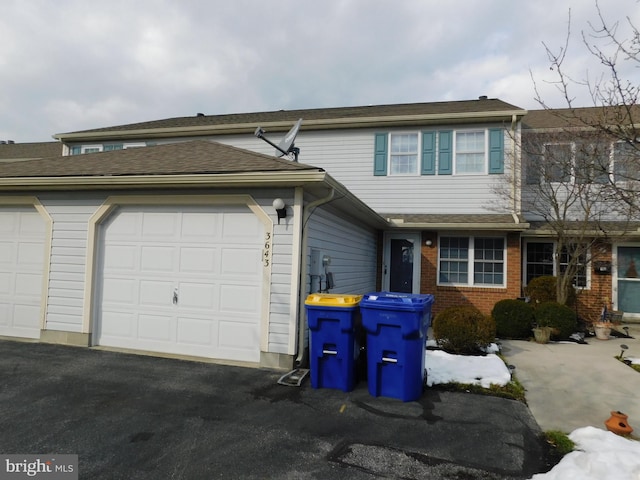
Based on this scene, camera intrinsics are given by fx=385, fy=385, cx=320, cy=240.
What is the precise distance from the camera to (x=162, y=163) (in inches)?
267

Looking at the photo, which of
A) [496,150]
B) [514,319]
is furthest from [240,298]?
[496,150]

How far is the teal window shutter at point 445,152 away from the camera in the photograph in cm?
1092

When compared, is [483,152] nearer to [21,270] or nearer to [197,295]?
[197,295]

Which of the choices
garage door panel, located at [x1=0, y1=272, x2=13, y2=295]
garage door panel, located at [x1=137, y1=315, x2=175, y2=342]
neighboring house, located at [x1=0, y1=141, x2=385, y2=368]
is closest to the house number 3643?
Answer: neighboring house, located at [x1=0, y1=141, x2=385, y2=368]

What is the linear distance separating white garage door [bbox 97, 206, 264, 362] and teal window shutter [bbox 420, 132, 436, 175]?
6.65 meters

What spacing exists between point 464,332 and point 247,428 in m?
4.40

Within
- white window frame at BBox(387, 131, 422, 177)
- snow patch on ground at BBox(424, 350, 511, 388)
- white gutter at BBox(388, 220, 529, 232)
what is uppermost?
white window frame at BBox(387, 131, 422, 177)

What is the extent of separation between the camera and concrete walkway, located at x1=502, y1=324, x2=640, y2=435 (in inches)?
170

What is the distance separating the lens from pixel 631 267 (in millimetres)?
10539

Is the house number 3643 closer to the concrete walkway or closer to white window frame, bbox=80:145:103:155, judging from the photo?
the concrete walkway

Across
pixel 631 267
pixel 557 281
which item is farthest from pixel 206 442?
pixel 631 267

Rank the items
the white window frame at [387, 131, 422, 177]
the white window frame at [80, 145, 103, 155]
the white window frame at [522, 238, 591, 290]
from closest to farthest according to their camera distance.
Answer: the white window frame at [522, 238, 591, 290], the white window frame at [387, 131, 422, 177], the white window frame at [80, 145, 103, 155]

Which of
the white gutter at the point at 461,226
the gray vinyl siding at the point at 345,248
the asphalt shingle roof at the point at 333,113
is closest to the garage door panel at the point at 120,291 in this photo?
the gray vinyl siding at the point at 345,248

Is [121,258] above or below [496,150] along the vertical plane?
below
